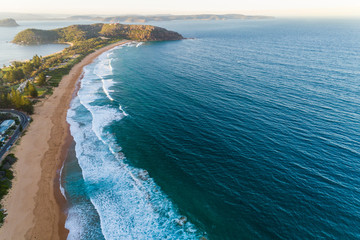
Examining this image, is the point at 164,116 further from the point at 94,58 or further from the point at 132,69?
the point at 94,58

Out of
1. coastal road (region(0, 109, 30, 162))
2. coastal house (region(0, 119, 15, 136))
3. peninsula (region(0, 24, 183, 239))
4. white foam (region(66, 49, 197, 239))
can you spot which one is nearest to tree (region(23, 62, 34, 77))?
peninsula (region(0, 24, 183, 239))

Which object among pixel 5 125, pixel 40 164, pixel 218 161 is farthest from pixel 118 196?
pixel 5 125

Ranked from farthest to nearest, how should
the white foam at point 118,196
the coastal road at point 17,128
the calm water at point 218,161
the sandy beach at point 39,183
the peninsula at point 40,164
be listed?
the coastal road at point 17,128, the peninsula at point 40,164, the sandy beach at point 39,183, the calm water at point 218,161, the white foam at point 118,196

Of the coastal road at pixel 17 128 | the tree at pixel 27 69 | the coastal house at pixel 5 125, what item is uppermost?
the tree at pixel 27 69

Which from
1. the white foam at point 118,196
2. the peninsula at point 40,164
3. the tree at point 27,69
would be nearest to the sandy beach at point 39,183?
the peninsula at point 40,164

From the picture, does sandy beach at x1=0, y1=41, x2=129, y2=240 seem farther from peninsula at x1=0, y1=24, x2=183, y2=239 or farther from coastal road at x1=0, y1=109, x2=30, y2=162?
coastal road at x1=0, y1=109, x2=30, y2=162

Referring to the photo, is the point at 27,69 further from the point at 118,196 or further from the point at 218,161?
the point at 218,161

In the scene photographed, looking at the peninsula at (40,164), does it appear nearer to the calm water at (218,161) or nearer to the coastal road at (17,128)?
the coastal road at (17,128)
